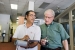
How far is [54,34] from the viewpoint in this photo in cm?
183

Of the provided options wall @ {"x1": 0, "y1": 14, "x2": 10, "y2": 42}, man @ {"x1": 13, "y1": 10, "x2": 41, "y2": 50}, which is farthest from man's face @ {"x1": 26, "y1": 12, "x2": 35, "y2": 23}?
wall @ {"x1": 0, "y1": 14, "x2": 10, "y2": 42}

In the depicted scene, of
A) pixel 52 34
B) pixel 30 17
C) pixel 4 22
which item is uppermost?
pixel 4 22

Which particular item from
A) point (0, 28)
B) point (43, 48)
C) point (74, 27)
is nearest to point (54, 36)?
point (43, 48)

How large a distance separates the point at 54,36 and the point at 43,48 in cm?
31

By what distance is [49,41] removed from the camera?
5.99 feet

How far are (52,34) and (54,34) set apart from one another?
0.04 m

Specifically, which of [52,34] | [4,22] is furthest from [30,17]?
[4,22]

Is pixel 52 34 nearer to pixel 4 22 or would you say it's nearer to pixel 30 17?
pixel 30 17

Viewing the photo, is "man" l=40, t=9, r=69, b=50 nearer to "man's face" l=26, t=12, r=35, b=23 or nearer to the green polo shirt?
the green polo shirt

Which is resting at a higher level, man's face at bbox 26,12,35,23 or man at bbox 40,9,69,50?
man's face at bbox 26,12,35,23

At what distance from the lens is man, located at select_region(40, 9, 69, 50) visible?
5.92 feet

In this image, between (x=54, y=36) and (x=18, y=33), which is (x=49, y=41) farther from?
(x=18, y=33)

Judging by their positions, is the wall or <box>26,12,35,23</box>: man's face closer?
<box>26,12,35,23</box>: man's face

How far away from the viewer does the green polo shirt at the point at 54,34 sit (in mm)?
1815
